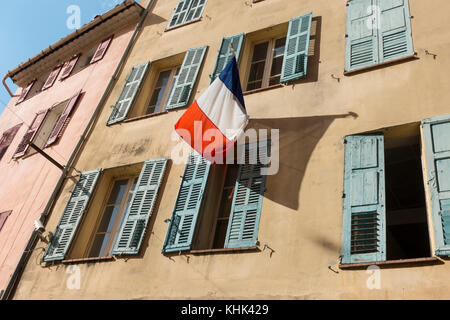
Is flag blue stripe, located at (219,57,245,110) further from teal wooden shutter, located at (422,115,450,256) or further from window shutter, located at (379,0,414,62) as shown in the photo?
teal wooden shutter, located at (422,115,450,256)

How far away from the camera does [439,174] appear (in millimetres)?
4816

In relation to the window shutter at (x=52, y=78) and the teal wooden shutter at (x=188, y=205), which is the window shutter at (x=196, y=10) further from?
the window shutter at (x=52, y=78)

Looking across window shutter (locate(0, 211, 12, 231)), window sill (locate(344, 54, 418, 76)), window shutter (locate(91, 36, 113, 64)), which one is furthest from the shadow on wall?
window shutter (locate(91, 36, 113, 64))

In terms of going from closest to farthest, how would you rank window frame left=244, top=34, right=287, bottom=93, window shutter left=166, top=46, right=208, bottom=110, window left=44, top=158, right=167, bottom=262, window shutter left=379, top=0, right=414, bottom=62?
window shutter left=379, top=0, right=414, bottom=62 → window left=44, top=158, right=167, bottom=262 → window frame left=244, top=34, right=287, bottom=93 → window shutter left=166, top=46, right=208, bottom=110

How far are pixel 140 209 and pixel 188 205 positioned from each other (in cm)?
88

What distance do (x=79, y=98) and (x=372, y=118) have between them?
280 inches

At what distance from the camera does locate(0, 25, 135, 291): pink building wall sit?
8281mm

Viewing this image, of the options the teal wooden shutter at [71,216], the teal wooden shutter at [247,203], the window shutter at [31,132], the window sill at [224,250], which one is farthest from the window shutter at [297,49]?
the window shutter at [31,132]

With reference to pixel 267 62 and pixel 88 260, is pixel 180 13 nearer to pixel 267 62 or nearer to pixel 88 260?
pixel 267 62

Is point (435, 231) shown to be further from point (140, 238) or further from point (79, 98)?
point (79, 98)

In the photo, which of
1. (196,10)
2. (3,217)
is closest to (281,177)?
(196,10)

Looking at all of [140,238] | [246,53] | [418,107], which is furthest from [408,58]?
[140,238]

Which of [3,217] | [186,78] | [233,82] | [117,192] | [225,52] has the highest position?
[225,52]

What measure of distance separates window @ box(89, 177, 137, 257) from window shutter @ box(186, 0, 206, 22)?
4.10 meters
